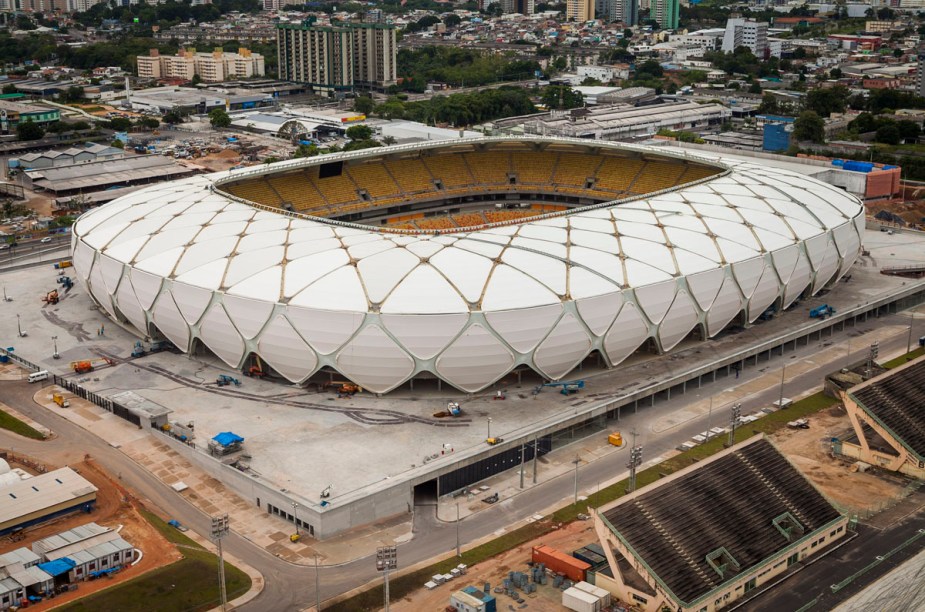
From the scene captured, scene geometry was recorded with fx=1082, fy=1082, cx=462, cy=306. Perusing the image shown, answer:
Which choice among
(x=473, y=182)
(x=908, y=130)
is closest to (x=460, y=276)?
(x=473, y=182)

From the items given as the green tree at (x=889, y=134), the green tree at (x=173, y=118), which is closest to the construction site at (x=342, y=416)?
the green tree at (x=889, y=134)

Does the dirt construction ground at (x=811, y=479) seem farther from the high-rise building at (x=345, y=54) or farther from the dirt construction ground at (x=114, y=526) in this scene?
the high-rise building at (x=345, y=54)

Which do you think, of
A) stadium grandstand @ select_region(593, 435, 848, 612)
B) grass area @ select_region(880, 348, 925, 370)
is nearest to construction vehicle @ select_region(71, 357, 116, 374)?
stadium grandstand @ select_region(593, 435, 848, 612)

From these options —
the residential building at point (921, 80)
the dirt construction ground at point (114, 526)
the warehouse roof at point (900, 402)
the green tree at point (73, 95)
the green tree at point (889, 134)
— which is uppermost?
the residential building at point (921, 80)

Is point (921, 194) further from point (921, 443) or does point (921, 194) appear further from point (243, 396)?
point (243, 396)

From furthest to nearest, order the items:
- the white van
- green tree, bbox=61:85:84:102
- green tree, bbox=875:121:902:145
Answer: green tree, bbox=61:85:84:102 < green tree, bbox=875:121:902:145 < the white van

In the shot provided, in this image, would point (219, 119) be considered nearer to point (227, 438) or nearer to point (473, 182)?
point (473, 182)

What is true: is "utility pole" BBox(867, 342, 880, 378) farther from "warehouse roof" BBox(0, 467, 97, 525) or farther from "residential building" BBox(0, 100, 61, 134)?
"residential building" BBox(0, 100, 61, 134)
